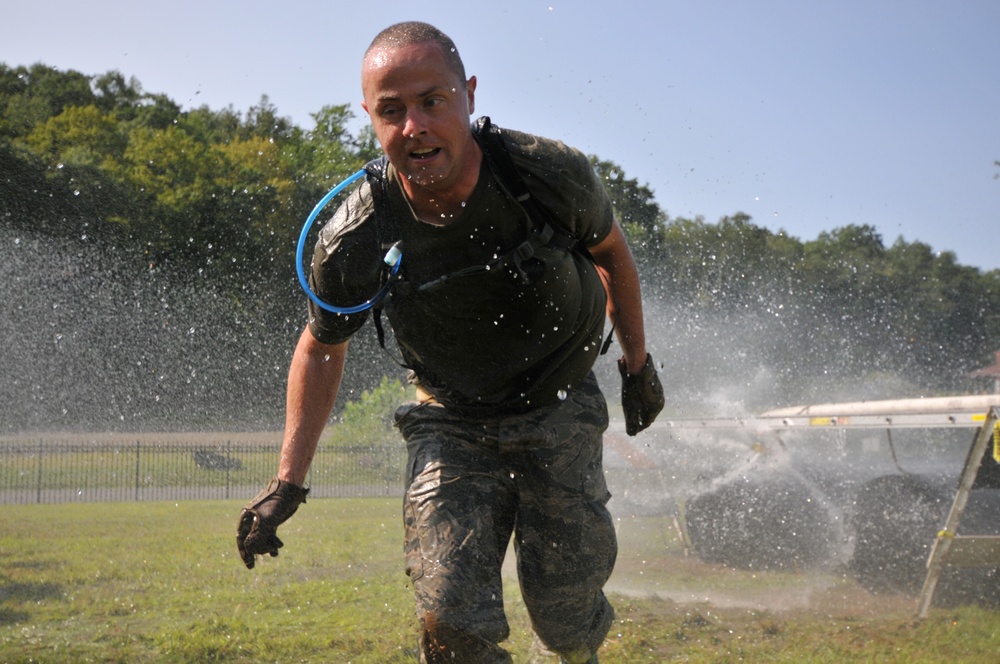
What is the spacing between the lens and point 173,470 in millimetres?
18000

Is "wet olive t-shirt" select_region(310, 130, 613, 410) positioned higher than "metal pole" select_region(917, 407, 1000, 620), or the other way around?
"wet olive t-shirt" select_region(310, 130, 613, 410)

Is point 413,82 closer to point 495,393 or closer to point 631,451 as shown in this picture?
point 495,393

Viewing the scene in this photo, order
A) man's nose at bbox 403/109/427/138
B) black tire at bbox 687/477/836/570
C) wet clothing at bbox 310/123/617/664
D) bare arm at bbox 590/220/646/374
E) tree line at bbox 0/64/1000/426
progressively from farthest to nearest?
tree line at bbox 0/64/1000/426 < black tire at bbox 687/477/836/570 < bare arm at bbox 590/220/646/374 < wet clothing at bbox 310/123/617/664 < man's nose at bbox 403/109/427/138

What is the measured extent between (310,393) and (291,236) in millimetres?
25722

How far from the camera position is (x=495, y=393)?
3.08 m

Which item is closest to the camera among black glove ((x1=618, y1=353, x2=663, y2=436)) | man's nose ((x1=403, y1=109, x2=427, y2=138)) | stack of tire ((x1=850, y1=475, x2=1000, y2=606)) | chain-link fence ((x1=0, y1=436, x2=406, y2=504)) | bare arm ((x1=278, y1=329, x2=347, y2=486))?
man's nose ((x1=403, y1=109, x2=427, y2=138))

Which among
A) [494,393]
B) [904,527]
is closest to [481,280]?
[494,393]

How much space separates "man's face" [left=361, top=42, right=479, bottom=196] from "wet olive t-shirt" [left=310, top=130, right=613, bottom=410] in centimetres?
11

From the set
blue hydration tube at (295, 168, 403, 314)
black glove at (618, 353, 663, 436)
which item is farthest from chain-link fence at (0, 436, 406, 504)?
blue hydration tube at (295, 168, 403, 314)

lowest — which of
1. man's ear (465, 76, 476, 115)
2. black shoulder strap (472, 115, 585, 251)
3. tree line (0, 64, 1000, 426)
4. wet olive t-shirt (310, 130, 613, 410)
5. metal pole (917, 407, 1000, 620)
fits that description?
metal pole (917, 407, 1000, 620)

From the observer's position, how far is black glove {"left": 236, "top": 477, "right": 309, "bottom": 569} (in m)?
2.83

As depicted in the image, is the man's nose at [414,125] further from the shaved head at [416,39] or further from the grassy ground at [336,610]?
the grassy ground at [336,610]

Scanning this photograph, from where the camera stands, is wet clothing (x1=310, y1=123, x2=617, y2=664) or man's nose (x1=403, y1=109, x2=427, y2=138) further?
wet clothing (x1=310, y1=123, x2=617, y2=664)

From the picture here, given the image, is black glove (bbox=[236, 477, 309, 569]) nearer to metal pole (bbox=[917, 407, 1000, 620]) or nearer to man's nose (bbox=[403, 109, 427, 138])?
man's nose (bbox=[403, 109, 427, 138])
